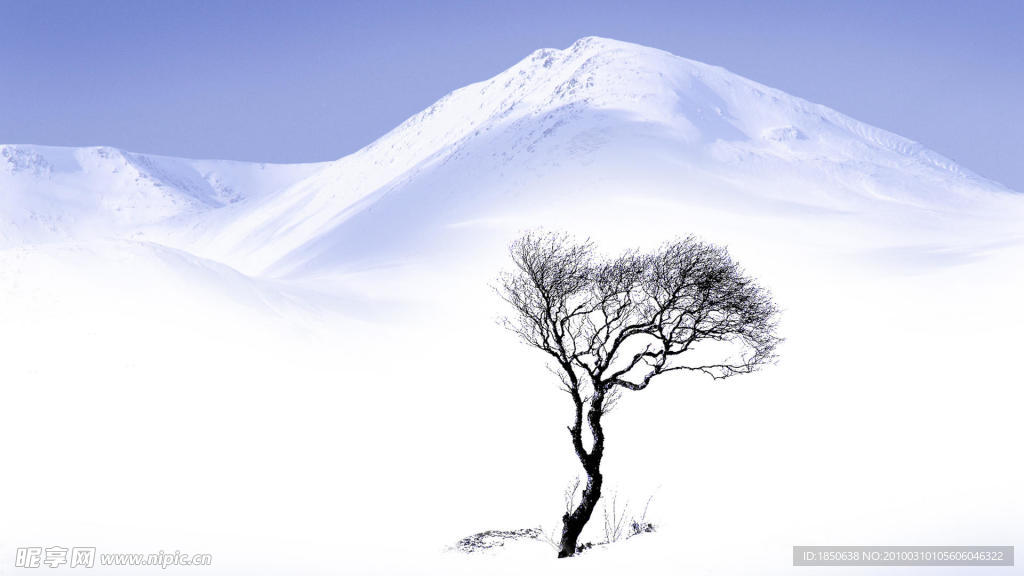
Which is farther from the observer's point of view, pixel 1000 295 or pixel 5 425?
pixel 1000 295

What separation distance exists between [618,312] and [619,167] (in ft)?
310

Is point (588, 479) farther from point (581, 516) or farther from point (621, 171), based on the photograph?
point (621, 171)

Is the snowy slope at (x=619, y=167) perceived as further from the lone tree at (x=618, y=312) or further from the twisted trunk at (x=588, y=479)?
the twisted trunk at (x=588, y=479)

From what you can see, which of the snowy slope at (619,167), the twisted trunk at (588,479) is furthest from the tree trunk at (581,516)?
the snowy slope at (619,167)

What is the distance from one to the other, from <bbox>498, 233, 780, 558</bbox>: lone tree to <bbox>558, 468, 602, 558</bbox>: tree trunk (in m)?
0.02

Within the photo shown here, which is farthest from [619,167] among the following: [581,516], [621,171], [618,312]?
[581,516]

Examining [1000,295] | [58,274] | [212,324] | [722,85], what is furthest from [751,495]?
[722,85]

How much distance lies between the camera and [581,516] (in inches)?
673

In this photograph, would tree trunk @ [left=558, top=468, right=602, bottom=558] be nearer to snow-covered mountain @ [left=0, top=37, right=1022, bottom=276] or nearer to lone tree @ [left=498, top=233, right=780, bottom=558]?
lone tree @ [left=498, top=233, right=780, bottom=558]

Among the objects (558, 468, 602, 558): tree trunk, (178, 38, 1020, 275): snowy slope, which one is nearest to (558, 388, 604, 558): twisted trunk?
(558, 468, 602, 558): tree trunk

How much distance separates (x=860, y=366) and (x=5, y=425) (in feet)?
104

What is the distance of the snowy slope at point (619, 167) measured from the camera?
346 feet

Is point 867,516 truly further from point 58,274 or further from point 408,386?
point 58,274

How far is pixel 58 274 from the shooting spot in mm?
40250
